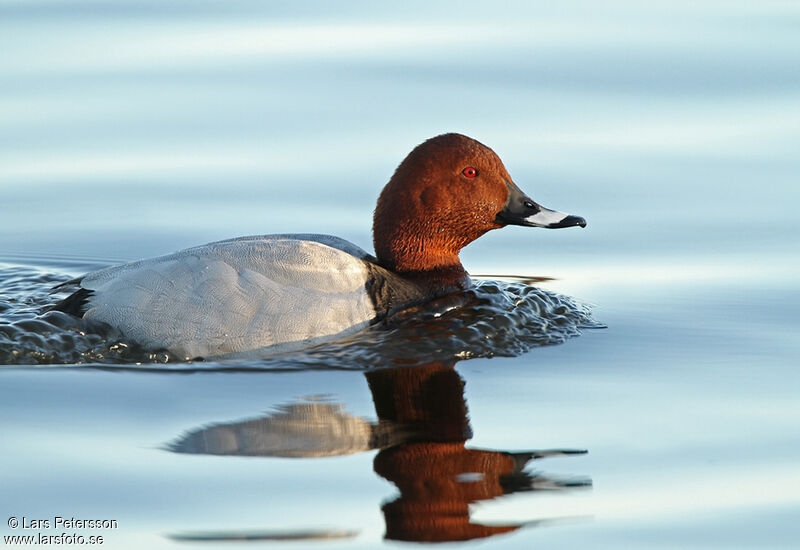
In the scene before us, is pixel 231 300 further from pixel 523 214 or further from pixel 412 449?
pixel 523 214

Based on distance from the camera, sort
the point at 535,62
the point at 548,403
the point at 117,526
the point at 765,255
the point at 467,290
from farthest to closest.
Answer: the point at 535,62
the point at 765,255
the point at 467,290
the point at 548,403
the point at 117,526

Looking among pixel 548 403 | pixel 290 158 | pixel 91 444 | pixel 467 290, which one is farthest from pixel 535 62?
pixel 91 444

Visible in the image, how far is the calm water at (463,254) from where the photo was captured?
5.23 m

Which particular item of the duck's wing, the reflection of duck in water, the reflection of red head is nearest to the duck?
the duck's wing

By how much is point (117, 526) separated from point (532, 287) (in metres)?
4.23

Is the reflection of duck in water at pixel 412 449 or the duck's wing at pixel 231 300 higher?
the duck's wing at pixel 231 300

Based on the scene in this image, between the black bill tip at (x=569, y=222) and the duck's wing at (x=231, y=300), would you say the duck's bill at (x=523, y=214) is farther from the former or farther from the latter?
the duck's wing at (x=231, y=300)

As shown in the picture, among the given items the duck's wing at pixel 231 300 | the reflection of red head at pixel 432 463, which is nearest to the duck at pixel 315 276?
the duck's wing at pixel 231 300

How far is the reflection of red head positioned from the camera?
5.02 meters

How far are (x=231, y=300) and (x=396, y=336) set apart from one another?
3.24 ft

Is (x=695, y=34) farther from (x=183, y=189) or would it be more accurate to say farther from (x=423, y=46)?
(x=183, y=189)

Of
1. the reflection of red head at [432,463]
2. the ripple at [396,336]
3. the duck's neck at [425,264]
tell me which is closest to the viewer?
the reflection of red head at [432,463]

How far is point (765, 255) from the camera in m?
9.14

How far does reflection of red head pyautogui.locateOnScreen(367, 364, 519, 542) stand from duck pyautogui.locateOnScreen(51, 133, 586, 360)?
67 centimetres
